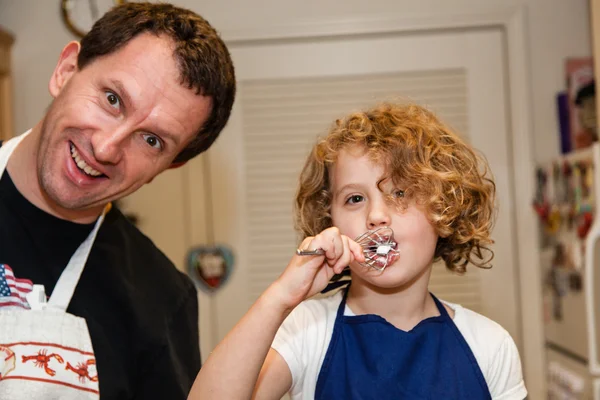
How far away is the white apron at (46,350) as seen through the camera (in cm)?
117

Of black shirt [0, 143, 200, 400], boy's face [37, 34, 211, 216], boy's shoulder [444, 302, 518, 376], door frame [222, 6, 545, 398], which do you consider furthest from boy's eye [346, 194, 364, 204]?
door frame [222, 6, 545, 398]

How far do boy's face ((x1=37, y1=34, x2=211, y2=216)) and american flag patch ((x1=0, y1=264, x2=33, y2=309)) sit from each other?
0.15m

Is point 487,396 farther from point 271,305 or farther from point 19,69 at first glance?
point 19,69

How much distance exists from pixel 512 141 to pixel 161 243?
145cm

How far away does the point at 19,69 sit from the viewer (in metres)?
2.94

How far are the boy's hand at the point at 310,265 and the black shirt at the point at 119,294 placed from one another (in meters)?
0.51

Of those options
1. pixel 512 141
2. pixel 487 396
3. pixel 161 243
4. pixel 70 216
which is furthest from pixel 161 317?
pixel 512 141

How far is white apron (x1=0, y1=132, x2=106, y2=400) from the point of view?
1.17 meters

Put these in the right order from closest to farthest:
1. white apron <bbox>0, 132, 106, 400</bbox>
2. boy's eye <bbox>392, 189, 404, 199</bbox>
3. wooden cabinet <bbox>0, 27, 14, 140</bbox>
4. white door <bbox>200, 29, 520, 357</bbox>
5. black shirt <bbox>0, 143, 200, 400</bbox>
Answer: boy's eye <bbox>392, 189, 404, 199</bbox> < white apron <bbox>0, 132, 106, 400</bbox> < black shirt <bbox>0, 143, 200, 400</bbox> < wooden cabinet <bbox>0, 27, 14, 140</bbox> < white door <bbox>200, 29, 520, 357</bbox>

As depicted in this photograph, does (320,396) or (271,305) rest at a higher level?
(271,305)

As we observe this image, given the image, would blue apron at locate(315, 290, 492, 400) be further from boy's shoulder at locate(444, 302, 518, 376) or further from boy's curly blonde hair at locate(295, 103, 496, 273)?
Answer: boy's curly blonde hair at locate(295, 103, 496, 273)

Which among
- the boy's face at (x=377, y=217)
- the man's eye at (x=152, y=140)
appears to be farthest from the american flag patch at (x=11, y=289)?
the boy's face at (x=377, y=217)

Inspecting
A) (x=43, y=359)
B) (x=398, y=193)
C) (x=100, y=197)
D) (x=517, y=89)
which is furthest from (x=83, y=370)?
(x=517, y=89)

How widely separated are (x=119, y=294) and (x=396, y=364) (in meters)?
0.58
